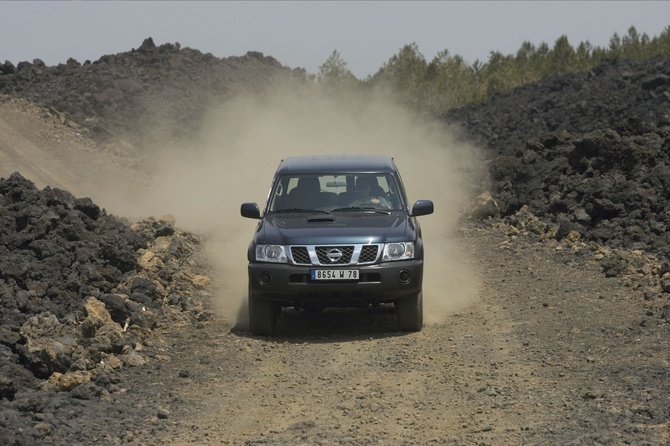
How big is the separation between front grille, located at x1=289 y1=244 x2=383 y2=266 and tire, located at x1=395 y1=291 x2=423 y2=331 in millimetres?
636

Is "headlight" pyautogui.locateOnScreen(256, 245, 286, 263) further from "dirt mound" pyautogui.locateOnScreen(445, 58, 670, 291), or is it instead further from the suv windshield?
"dirt mound" pyautogui.locateOnScreen(445, 58, 670, 291)

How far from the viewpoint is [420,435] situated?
897cm

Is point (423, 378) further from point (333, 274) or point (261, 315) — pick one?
point (261, 315)

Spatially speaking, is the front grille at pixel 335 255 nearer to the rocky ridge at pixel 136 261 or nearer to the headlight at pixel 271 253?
the headlight at pixel 271 253

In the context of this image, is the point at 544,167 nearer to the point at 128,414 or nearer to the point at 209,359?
the point at 209,359

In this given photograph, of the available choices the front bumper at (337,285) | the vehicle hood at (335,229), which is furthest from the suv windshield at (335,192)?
the front bumper at (337,285)

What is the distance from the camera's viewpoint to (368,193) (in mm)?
Answer: 14297

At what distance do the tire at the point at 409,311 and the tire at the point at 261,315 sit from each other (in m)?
1.39

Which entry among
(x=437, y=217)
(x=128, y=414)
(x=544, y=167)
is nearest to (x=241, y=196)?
(x=437, y=217)

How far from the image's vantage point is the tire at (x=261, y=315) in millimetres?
13133

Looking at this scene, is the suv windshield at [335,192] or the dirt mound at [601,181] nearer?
the suv windshield at [335,192]

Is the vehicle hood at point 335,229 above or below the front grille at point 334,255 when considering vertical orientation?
above

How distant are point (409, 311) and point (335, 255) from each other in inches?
41.8

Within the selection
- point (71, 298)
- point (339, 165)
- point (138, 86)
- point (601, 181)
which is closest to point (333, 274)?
point (339, 165)
